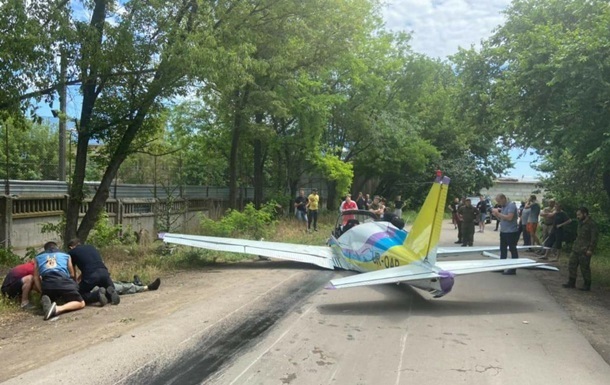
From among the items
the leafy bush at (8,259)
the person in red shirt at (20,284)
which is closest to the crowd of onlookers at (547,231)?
the person in red shirt at (20,284)

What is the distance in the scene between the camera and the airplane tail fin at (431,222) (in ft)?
25.7

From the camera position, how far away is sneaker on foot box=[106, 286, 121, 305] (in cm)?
822

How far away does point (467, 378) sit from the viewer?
16.3ft

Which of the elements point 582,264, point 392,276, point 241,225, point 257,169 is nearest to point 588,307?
point 582,264

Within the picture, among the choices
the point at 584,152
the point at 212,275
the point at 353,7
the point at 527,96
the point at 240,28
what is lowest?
the point at 212,275

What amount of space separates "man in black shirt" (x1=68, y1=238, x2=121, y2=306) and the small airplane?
140 inches

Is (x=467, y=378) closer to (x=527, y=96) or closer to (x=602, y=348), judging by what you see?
(x=602, y=348)

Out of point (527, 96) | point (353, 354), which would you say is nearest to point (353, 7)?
point (527, 96)

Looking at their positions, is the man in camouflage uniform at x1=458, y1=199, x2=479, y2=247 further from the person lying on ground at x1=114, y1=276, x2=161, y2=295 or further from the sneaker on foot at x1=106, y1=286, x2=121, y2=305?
the sneaker on foot at x1=106, y1=286, x2=121, y2=305

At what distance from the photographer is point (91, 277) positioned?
8.38 metres

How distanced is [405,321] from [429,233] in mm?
1560

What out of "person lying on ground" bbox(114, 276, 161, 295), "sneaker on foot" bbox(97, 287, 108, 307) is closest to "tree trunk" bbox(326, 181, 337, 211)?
"person lying on ground" bbox(114, 276, 161, 295)

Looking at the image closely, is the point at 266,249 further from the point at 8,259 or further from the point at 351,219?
the point at 8,259

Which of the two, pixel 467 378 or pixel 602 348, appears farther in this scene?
pixel 602 348
